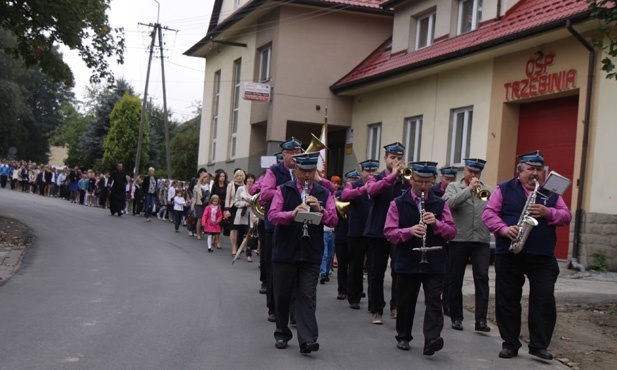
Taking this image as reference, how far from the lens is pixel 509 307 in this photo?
827 centimetres

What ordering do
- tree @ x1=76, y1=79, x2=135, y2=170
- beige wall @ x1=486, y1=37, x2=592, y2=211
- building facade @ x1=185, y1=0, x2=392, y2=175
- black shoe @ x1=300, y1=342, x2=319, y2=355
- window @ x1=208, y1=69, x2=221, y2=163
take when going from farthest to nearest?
tree @ x1=76, y1=79, x2=135, y2=170 → window @ x1=208, y1=69, x2=221, y2=163 → building facade @ x1=185, y1=0, x2=392, y2=175 → beige wall @ x1=486, y1=37, x2=592, y2=211 → black shoe @ x1=300, y1=342, x2=319, y2=355

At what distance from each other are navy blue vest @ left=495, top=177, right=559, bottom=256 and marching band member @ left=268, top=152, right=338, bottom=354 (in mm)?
1814

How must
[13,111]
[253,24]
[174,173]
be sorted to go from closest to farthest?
1. [253,24]
2. [174,173]
3. [13,111]

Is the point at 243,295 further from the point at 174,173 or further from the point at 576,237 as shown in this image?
the point at 174,173

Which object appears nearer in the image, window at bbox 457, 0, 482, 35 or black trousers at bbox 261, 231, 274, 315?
black trousers at bbox 261, 231, 274, 315

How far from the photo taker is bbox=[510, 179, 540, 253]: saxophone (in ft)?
25.7

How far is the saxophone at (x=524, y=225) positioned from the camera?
308 inches

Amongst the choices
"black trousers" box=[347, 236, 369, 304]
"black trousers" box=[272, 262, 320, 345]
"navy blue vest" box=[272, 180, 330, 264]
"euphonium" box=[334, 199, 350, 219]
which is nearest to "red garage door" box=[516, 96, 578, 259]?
"euphonium" box=[334, 199, 350, 219]

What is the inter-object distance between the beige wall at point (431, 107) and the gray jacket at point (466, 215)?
9.84 meters

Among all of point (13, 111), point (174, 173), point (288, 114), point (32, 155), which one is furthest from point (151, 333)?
point (32, 155)

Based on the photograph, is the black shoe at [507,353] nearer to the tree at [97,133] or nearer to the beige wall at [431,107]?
the beige wall at [431,107]

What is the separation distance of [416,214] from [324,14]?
67.9 feet

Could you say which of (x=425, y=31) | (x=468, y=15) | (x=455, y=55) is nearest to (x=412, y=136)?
(x=425, y=31)

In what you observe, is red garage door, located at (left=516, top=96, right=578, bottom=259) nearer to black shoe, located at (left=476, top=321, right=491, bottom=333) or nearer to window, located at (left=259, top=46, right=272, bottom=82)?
black shoe, located at (left=476, top=321, right=491, bottom=333)
